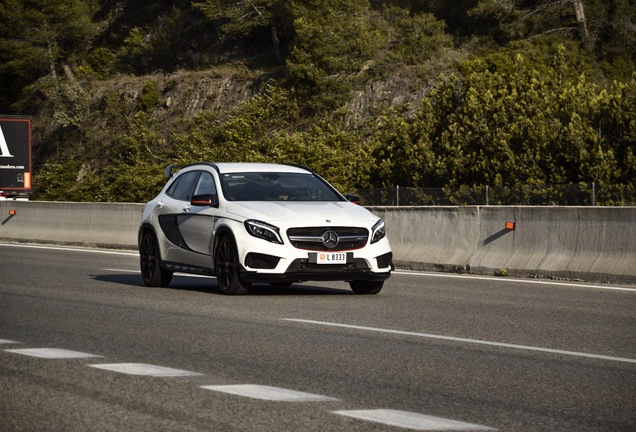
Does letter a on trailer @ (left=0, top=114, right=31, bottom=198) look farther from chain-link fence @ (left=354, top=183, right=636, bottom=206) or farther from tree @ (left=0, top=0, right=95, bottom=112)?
tree @ (left=0, top=0, right=95, bottom=112)

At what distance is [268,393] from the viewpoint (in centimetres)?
782

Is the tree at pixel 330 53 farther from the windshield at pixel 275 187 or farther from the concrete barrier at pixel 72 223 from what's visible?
the windshield at pixel 275 187

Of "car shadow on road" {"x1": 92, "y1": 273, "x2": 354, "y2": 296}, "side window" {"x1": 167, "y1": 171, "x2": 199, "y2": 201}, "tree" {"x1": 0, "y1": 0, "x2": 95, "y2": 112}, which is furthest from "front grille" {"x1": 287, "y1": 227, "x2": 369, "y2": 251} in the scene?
"tree" {"x1": 0, "y1": 0, "x2": 95, "y2": 112}

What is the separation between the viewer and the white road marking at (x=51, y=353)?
959cm

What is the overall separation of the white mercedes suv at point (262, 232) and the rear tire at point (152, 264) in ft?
0.04

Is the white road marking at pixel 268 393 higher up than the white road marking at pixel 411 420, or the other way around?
the white road marking at pixel 411 420

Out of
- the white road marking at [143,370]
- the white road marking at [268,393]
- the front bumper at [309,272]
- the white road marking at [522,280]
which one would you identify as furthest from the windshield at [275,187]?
the white road marking at [268,393]

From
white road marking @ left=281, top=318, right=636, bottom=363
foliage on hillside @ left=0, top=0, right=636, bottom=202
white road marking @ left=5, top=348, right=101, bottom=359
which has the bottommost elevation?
white road marking @ left=281, top=318, right=636, bottom=363

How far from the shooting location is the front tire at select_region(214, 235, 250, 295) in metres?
15.1

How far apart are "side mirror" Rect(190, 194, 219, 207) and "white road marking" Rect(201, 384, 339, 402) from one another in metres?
7.84

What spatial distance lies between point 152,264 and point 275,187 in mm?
2167

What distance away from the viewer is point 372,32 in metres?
57.1

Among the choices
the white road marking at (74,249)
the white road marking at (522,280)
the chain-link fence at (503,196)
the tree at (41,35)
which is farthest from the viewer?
the tree at (41,35)

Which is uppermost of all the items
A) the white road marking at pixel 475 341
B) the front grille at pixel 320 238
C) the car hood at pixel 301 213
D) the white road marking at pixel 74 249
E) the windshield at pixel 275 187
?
the windshield at pixel 275 187
